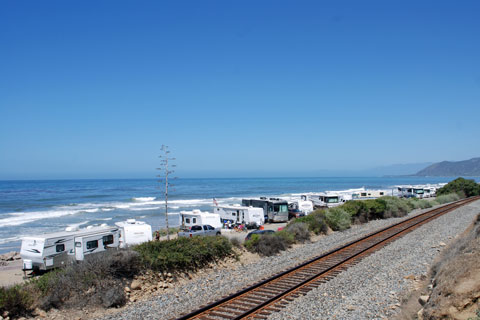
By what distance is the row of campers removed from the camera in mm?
16359

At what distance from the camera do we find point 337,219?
22875 mm

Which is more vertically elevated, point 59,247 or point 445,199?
point 59,247

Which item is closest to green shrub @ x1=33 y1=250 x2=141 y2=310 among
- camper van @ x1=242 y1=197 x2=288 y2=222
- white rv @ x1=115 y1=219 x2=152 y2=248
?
white rv @ x1=115 y1=219 x2=152 y2=248

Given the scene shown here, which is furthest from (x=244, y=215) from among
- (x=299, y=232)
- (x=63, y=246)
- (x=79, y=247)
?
(x=63, y=246)

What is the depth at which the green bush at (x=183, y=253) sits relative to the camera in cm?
1165

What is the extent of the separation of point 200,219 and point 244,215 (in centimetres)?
472

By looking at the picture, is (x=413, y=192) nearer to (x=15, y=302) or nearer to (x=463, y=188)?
(x=463, y=188)

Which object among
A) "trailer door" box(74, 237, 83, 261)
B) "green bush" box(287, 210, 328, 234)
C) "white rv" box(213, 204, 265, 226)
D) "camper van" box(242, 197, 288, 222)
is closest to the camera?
"trailer door" box(74, 237, 83, 261)

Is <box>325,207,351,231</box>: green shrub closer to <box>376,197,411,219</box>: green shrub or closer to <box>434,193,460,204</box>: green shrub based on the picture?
<box>376,197,411,219</box>: green shrub

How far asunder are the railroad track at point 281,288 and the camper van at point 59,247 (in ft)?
33.7

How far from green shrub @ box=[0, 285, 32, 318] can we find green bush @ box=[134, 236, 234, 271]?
11.0ft

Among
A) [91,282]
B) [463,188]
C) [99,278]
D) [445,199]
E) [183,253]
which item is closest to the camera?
[91,282]

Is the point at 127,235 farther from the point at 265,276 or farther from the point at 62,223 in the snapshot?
the point at 62,223

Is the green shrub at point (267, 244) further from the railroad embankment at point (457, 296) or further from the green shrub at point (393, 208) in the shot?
the green shrub at point (393, 208)
